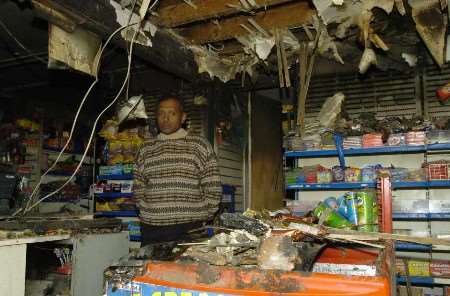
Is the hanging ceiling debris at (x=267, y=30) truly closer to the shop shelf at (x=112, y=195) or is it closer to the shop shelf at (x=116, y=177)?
the shop shelf at (x=116, y=177)

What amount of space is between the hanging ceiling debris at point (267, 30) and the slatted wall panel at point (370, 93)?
0.73 feet

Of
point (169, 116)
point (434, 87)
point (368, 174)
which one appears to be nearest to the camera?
point (169, 116)

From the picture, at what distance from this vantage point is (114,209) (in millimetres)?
5516

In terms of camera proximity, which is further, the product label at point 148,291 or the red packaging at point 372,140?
the red packaging at point 372,140

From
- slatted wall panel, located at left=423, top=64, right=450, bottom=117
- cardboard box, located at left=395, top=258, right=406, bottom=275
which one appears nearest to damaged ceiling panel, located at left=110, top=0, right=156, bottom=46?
slatted wall panel, located at left=423, top=64, right=450, bottom=117

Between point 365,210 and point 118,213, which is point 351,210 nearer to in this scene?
point 365,210

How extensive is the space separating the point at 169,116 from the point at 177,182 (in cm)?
56

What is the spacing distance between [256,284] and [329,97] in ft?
13.1

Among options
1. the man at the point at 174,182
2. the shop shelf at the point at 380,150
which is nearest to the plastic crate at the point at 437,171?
the shop shelf at the point at 380,150

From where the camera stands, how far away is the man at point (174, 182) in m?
3.18

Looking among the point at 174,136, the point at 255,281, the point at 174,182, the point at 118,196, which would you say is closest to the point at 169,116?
the point at 174,136

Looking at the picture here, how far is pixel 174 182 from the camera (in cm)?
320

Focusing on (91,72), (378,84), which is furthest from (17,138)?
(378,84)

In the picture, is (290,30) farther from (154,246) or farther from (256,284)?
(256,284)
